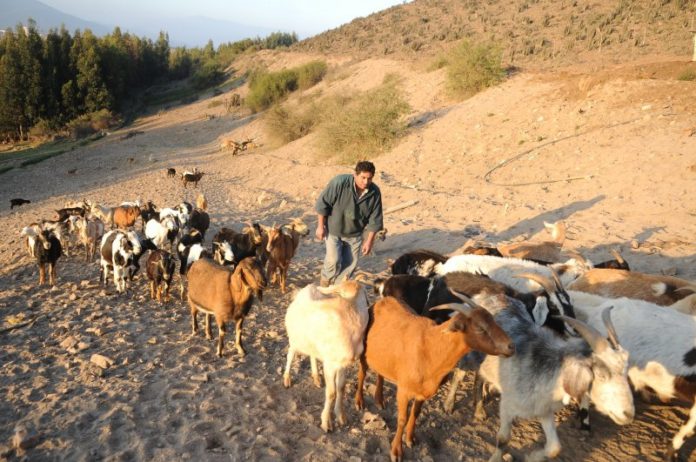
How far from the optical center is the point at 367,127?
18.2 metres

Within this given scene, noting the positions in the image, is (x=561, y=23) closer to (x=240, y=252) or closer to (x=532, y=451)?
(x=240, y=252)

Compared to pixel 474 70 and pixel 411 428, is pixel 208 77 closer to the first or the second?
pixel 474 70

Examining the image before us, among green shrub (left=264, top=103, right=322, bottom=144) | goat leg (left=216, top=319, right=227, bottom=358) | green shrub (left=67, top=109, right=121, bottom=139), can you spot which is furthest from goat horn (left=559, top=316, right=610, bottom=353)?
green shrub (left=67, top=109, right=121, bottom=139)

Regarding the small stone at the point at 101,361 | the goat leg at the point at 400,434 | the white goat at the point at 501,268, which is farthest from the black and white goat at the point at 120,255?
the goat leg at the point at 400,434

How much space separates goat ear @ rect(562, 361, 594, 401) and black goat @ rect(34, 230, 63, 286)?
805 cm

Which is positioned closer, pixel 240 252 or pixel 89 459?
pixel 89 459

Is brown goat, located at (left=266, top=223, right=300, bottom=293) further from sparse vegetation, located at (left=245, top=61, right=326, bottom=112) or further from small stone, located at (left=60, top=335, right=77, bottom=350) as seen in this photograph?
sparse vegetation, located at (left=245, top=61, right=326, bottom=112)

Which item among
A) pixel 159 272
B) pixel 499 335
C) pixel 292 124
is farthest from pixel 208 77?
pixel 499 335

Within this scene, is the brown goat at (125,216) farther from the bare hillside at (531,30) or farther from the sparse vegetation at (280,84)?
the sparse vegetation at (280,84)

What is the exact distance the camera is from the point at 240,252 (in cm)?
736

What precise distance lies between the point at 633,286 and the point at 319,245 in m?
6.38

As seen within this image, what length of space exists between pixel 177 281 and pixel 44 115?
37609 mm

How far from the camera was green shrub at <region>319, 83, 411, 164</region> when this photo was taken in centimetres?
1808

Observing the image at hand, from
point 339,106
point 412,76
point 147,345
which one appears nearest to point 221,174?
point 339,106
